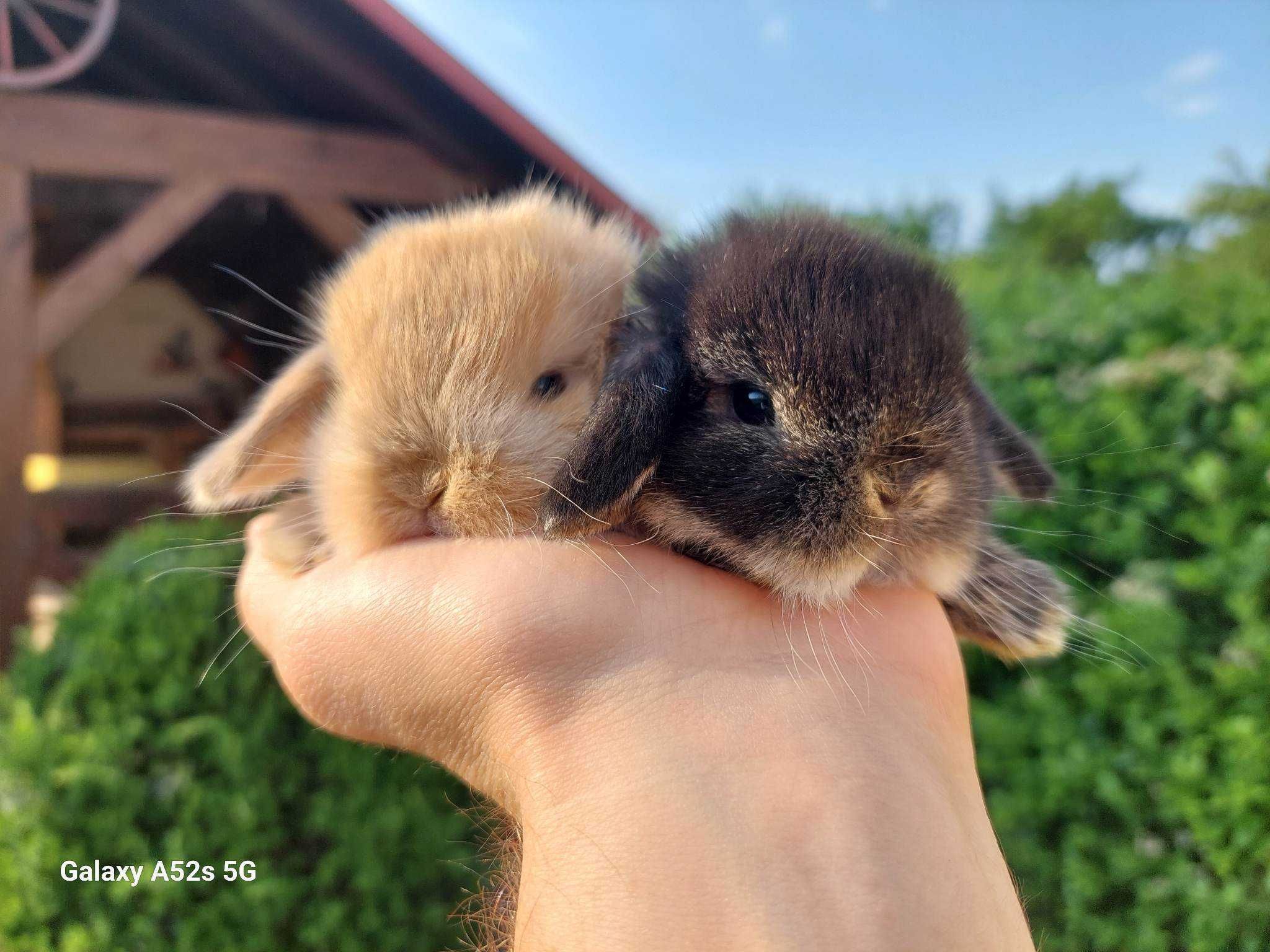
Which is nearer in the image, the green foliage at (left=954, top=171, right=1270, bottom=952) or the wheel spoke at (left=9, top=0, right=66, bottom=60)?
the green foliage at (left=954, top=171, right=1270, bottom=952)

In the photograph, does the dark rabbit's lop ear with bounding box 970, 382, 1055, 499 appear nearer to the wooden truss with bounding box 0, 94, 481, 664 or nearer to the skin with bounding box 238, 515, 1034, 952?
the skin with bounding box 238, 515, 1034, 952

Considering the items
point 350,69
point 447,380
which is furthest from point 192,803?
point 350,69

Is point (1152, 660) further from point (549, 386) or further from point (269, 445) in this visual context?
point (269, 445)

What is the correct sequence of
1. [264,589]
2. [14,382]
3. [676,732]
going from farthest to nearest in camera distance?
[14,382] < [264,589] < [676,732]

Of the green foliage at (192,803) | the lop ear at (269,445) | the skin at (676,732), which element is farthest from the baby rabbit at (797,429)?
the green foliage at (192,803)

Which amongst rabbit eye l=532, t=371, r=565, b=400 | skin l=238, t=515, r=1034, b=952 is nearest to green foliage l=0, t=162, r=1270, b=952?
skin l=238, t=515, r=1034, b=952

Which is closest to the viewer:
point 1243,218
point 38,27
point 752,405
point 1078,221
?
point 752,405
